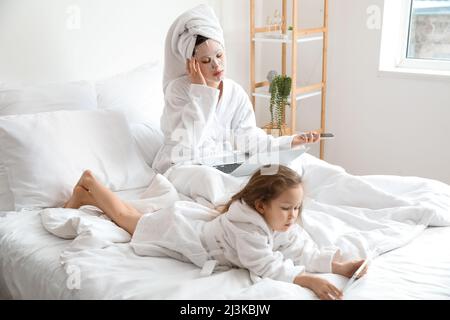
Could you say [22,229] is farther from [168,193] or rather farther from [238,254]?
[238,254]

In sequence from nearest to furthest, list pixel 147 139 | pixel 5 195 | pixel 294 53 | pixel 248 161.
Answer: pixel 5 195 < pixel 248 161 < pixel 147 139 < pixel 294 53

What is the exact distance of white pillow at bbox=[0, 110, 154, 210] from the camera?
2.01 meters

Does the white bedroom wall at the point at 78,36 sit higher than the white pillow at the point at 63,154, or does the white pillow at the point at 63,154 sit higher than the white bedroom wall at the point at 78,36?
the white bedroom wall at the point at 78,36

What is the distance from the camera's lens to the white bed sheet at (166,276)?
1.35 metres

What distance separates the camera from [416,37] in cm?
321

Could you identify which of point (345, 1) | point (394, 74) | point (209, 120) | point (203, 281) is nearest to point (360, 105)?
point (394, 74)

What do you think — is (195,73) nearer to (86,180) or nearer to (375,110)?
(86,180)

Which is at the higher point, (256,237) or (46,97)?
(46,97)

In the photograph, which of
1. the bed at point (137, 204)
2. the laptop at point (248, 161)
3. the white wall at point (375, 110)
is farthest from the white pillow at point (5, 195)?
the white wall at point (375, 110)

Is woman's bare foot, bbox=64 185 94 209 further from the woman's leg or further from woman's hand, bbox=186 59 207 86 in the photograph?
woman's hand, bbox=186 59 207 86

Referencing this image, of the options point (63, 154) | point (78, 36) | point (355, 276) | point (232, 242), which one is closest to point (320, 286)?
point (355, 276)

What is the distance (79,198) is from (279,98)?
1.55 metres

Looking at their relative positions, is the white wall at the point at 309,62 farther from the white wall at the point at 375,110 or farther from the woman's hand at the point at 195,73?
the woman's hand at the point at 195,73

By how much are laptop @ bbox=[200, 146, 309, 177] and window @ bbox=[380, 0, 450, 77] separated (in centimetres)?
133
